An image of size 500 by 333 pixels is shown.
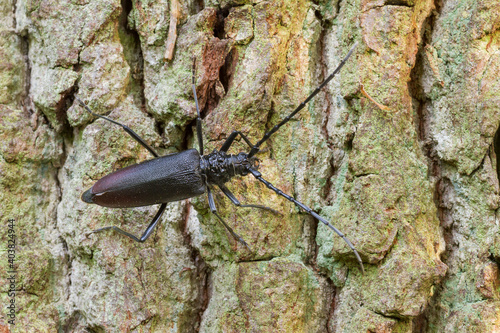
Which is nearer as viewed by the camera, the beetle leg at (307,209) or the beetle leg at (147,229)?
the beetle leg at (307,209)

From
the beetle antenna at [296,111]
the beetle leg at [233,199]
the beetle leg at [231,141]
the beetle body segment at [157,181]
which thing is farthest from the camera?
the beetle body segment at [157,181]

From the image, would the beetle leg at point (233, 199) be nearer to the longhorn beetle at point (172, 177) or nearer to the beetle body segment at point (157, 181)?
the longhorn beetle at point (172, 177)

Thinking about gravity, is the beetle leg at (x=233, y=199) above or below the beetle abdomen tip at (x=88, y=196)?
above

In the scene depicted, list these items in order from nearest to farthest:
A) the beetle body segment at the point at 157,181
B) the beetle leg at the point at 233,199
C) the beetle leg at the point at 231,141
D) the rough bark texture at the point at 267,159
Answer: the rough bark texture at the point at 267,159 < the beetle leg at the point at 233,199 < the beetle leg at the point at 231,141 < the beetle body segment at the point at 157,181

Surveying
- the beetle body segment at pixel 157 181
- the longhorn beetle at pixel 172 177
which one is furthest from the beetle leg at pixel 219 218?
the beetle body segment at pixel 157 181

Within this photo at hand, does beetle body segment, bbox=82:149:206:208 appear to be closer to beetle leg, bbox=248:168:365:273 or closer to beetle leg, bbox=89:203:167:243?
beetle leg, bbox=89:203:167:243

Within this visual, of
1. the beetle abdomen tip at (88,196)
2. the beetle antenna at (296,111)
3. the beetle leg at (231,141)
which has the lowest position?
the beetle abdomen tip at (88,196)

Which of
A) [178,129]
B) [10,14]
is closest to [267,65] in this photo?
[178,129]

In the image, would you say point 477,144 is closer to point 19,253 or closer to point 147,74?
point 147,74
